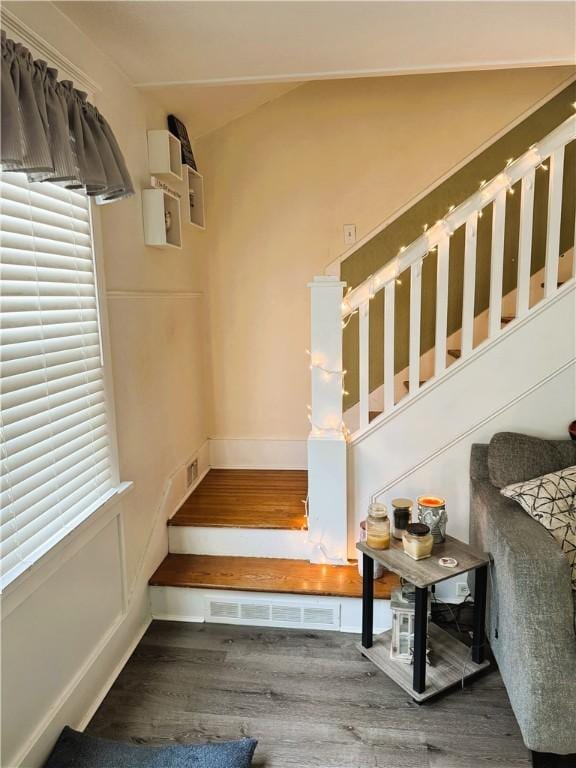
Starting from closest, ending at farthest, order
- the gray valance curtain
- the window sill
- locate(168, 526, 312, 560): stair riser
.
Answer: the gray valance curtain < the window sill < locate(168, 526, 312, 560): stair riser

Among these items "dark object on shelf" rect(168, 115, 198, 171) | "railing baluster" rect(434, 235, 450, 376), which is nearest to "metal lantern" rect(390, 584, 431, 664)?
"railing baluster" rect(434, 235, 450, 376)

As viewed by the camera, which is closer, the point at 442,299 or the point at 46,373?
the point at 46,373

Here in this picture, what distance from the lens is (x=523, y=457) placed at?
2193 mm

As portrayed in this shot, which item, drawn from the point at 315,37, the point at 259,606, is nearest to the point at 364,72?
the point at 315,37

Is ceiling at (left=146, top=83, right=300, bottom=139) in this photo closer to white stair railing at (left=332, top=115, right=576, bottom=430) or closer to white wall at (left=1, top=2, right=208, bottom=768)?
white wall at (left=1, top=2, right=208, bottom=768)

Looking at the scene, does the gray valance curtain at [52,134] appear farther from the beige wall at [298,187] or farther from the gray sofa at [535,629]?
the gray sofa at [535,629]

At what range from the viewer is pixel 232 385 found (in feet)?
11.5

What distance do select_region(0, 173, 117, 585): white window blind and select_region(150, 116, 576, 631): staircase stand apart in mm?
895

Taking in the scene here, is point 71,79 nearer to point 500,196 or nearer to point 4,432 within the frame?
point 4,432

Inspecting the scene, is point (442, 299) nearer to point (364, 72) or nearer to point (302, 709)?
point (364, 72)

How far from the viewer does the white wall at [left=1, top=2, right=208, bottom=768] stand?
62.4 inches

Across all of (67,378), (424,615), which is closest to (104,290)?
(67,378)

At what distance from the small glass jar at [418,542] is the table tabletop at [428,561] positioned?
2 cm

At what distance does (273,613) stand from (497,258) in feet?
6.18
